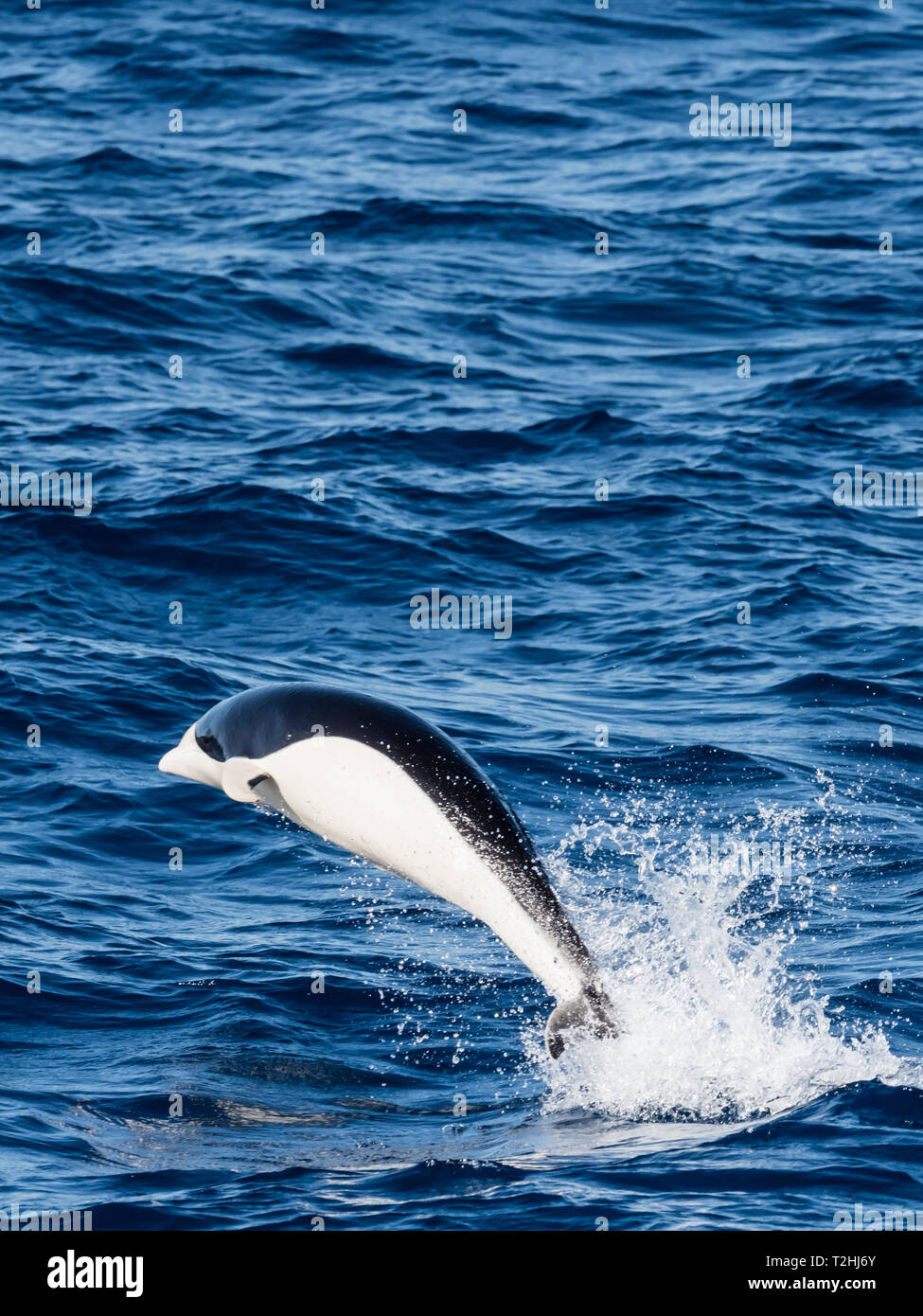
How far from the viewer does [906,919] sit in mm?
13430

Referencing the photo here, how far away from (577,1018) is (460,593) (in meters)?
9.45

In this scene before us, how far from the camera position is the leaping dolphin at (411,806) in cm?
1006

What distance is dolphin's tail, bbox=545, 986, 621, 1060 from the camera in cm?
997

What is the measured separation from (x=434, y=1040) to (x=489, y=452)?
37.3ft

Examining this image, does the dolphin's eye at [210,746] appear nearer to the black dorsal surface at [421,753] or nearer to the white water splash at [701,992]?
the black dorsal surface at [421,753]

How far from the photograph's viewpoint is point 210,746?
37.5 ft

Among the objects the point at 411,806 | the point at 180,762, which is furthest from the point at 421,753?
the point at 180,762

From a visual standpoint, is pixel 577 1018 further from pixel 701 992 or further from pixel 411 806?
pixel 701 992

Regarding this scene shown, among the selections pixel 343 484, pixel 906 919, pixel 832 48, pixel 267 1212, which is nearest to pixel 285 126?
pixel 832 48

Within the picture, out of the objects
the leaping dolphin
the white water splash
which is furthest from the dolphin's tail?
the white water splash

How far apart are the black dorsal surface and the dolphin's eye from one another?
A: 14 centimetres

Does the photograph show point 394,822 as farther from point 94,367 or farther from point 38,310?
point 38,310

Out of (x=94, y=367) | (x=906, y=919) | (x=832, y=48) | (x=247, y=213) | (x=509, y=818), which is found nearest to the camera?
(x=509, y=818)

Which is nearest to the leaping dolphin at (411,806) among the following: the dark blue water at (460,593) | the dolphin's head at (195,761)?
the dolphin's head at (195,761)
